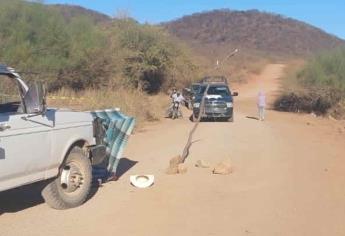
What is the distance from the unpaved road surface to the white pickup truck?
369 mm

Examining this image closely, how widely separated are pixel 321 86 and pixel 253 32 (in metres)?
131

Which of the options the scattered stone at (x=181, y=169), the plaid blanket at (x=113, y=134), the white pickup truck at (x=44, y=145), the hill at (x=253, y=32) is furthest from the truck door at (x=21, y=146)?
the hill at (x=253, y=32)

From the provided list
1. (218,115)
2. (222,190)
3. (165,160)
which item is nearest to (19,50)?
(218,115)

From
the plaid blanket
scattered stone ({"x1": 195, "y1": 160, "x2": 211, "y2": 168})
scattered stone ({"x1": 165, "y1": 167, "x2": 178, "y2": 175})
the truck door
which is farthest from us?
scattered stone ({"x1": 195, "y1": 160, "x2": 211, "y2": 168})

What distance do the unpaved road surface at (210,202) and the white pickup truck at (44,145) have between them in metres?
0.37

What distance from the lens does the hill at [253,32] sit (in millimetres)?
165500

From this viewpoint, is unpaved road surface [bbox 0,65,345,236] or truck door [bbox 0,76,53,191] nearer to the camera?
truck door [bbox 0,76,53,191]

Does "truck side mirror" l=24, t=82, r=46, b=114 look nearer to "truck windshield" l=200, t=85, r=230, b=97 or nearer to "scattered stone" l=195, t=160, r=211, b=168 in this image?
"scattered stone" l=195, t=160, r=211, b=168

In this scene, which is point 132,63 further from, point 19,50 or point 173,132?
point 173,132

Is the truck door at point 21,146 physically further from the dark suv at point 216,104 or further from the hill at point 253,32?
the hill at point 253,32

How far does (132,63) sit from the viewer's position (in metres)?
52.7

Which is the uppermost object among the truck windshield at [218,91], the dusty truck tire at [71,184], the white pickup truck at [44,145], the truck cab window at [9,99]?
the truck cab window at [9,99]

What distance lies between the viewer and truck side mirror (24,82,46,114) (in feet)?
28.6

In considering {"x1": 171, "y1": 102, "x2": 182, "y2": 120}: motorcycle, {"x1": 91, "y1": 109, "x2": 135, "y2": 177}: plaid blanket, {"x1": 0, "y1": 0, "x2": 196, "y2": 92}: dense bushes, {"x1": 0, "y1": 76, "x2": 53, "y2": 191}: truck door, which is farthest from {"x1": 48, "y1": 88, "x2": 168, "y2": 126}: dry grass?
{"x1": 0, "y1": 76, "x2": 53, "y2": 191}: truck door
